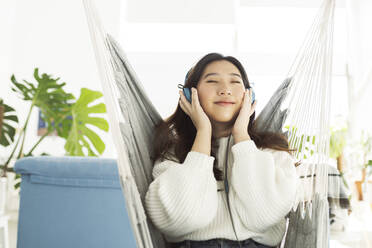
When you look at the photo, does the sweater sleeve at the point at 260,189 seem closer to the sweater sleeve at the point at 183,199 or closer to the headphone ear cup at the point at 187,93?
the sweater sleeve at the point at 183,199

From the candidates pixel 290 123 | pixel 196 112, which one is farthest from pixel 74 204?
pixel 290 123

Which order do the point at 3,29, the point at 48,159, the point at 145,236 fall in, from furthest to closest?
the point at 3,29, the point at 48,159, the point at 145,236

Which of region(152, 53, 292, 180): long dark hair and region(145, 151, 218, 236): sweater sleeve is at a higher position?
region(152, 53, 292, 180): long dark hair

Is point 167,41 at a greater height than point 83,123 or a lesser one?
greater

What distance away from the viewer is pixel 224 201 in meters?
0.96

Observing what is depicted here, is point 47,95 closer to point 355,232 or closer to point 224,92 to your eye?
point 224,92

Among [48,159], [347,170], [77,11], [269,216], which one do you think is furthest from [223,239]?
[77,11]

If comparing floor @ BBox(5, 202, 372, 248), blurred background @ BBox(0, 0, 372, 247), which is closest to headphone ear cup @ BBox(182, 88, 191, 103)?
floor @ BBox(5, 202, 372, 248)

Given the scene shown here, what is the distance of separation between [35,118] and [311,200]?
13.6ft

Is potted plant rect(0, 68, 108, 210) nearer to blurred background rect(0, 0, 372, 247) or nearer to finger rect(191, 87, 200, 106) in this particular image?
finger rect(191, 87, 200, 106)

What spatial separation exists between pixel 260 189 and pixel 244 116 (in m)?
0.26

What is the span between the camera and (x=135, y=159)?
3.05 ft

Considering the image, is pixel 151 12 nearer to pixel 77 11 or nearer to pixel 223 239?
pixel 77 11

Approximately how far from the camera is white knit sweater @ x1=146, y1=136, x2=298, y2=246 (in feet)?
2.78
